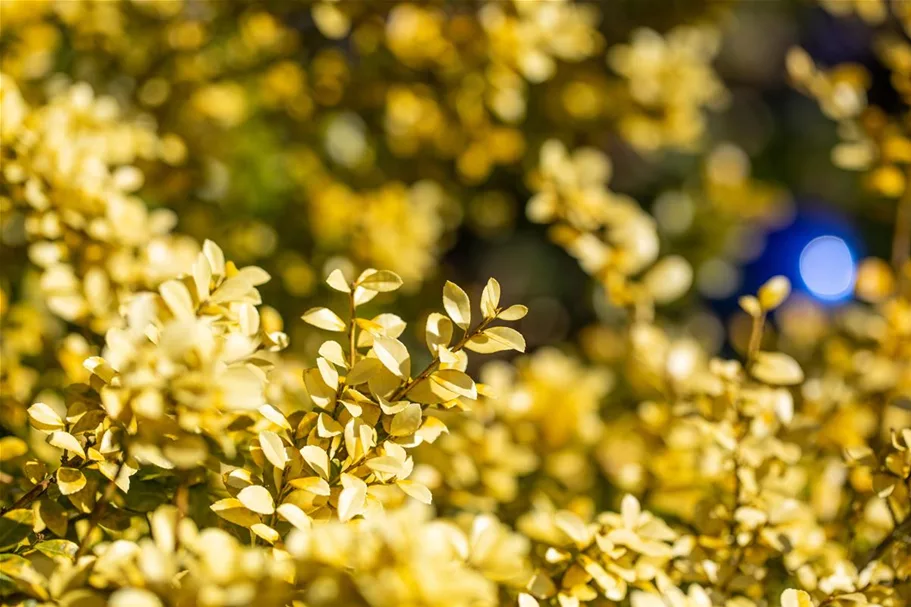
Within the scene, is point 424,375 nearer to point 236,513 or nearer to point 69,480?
point 236,513

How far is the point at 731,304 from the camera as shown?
263 centimetres

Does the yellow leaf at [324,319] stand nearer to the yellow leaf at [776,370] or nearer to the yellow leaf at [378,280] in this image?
the yellow leaf at [378,280]

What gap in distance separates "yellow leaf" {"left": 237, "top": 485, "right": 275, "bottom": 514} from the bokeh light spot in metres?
1.82

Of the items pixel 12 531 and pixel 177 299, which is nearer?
pixel 177 299

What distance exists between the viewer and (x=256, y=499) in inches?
20.4

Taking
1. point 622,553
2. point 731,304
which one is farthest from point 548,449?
point 731,304

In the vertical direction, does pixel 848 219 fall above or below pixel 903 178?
below

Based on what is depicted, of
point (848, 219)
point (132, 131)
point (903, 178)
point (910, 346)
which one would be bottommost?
point (848, 219)

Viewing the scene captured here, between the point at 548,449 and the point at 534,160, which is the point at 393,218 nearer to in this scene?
the point at 534,160

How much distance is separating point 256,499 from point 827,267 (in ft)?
6.46

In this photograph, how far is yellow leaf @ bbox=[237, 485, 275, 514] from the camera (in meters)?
0.51

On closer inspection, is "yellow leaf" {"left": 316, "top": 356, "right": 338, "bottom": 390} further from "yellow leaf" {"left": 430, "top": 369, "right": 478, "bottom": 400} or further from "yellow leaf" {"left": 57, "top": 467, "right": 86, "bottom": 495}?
"yellow leaf" {"left": 57, "top": 467, "right": 86, "bottom": 495}

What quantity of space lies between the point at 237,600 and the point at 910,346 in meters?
0.89

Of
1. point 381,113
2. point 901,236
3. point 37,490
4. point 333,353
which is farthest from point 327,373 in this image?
point 381,113
